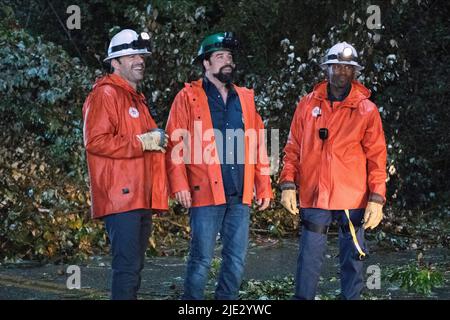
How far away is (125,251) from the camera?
559cm

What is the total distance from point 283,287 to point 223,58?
96.0 inches

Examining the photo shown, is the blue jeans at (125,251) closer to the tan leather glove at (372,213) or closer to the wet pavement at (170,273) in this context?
the tan leather glove at (372,213)

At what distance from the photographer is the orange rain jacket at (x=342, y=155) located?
5914mm

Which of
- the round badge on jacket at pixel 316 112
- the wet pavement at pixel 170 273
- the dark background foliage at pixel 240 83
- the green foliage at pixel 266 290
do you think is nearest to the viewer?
the round badge on jacket at pixel 316 112

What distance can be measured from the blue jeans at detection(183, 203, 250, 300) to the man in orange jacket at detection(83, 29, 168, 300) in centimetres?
30

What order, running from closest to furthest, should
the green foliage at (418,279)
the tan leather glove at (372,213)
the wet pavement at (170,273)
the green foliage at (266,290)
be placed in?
1. the tan leather glove at (372,213)
2. the green foliage at (266,290)
3. the wet pavement at (170,273)
4. the green foliage at (418,279)

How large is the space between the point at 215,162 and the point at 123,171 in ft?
2.14

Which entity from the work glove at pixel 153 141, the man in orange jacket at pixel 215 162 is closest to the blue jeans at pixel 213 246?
the man in orange jacket at pixel 215 162

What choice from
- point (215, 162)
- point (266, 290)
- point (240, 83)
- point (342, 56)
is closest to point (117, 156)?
point (215, 162)

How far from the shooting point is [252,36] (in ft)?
43.8

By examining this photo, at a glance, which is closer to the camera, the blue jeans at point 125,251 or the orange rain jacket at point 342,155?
the blue jeans at point 125,251

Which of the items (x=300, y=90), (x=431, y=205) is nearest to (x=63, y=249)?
(x=300, y=90)

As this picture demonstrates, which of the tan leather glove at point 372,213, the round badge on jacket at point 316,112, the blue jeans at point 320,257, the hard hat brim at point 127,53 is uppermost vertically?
the hard hat brim at point 127,53

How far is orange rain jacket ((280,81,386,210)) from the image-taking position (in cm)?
591
